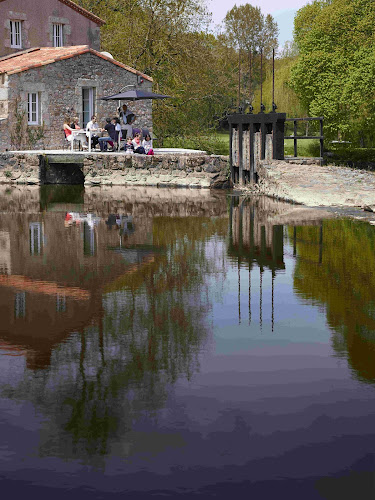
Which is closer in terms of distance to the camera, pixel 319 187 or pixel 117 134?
pixel 319 187

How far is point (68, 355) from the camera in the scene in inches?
299

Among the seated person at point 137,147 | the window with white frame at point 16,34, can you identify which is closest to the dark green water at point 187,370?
the seated person at point 137,147

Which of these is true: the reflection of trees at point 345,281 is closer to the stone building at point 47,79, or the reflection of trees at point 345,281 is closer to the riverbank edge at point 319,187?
the riverbank edge at point 319,187

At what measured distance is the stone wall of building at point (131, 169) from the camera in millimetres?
27672

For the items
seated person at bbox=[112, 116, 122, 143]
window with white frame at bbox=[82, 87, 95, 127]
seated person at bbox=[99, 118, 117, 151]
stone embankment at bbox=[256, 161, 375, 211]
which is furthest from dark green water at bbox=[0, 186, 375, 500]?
window with white frame at bbox=[82, 87, 95, 127]

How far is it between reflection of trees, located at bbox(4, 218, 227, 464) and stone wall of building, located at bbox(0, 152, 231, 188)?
54.0ft

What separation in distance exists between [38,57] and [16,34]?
357 cm

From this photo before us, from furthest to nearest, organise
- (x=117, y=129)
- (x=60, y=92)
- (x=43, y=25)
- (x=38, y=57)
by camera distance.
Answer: (x=43, y=25), (x=38, y=57), (x=60, y=92), (x=117, y=129)

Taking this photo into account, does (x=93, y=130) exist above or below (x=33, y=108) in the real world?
below

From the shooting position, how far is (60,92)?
111ft

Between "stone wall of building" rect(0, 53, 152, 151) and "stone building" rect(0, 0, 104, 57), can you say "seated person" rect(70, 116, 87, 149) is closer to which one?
"stone wall of building" rect(0, 53, 152, 151)

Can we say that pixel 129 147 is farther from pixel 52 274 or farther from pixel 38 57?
pixel 52 274

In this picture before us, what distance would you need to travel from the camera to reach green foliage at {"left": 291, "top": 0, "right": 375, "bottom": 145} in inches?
1842

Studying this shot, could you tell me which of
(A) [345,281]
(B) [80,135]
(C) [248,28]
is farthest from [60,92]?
(C) [248,28]
